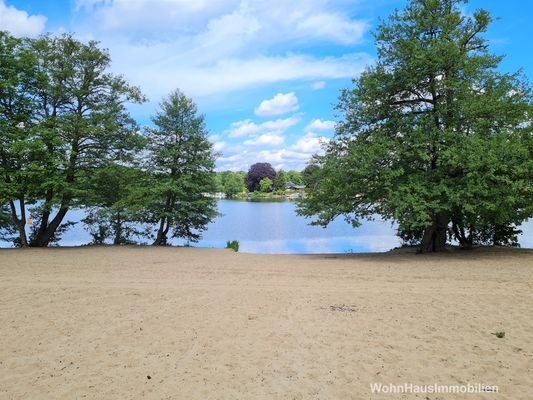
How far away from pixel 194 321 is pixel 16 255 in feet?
40.5

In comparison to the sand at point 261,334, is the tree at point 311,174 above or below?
above

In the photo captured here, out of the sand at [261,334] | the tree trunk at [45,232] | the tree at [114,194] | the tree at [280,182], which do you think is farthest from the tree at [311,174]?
the tree at [280,182]

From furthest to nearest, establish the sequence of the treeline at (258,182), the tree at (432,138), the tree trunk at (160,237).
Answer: the treeline at (258,182), the tree trunk at (160,237), the tree at (432,138)

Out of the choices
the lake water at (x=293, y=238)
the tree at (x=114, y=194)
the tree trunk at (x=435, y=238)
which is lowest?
the lake water at (x=293, y=238)

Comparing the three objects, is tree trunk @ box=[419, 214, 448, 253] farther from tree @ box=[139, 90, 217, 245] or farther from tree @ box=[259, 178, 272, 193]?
tree @ box=[259, 178, 272, 193]

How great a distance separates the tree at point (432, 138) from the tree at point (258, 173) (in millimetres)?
103420

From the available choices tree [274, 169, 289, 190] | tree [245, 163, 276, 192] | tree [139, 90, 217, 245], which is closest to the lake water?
tree [139, 90, 217, 245]

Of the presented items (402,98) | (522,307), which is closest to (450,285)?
(522,307)

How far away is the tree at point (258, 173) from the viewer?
398 ft

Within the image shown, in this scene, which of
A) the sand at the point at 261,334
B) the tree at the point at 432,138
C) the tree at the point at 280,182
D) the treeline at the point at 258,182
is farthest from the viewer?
the tree at the point at 280,182

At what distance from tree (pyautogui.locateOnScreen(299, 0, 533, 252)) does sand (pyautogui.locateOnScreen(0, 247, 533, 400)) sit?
364 cm

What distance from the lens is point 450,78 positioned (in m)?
15.6

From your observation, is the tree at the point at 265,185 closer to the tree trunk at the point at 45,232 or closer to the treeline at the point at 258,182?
the treeline at the point at 258,182

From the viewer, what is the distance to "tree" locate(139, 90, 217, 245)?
21.8 metres
